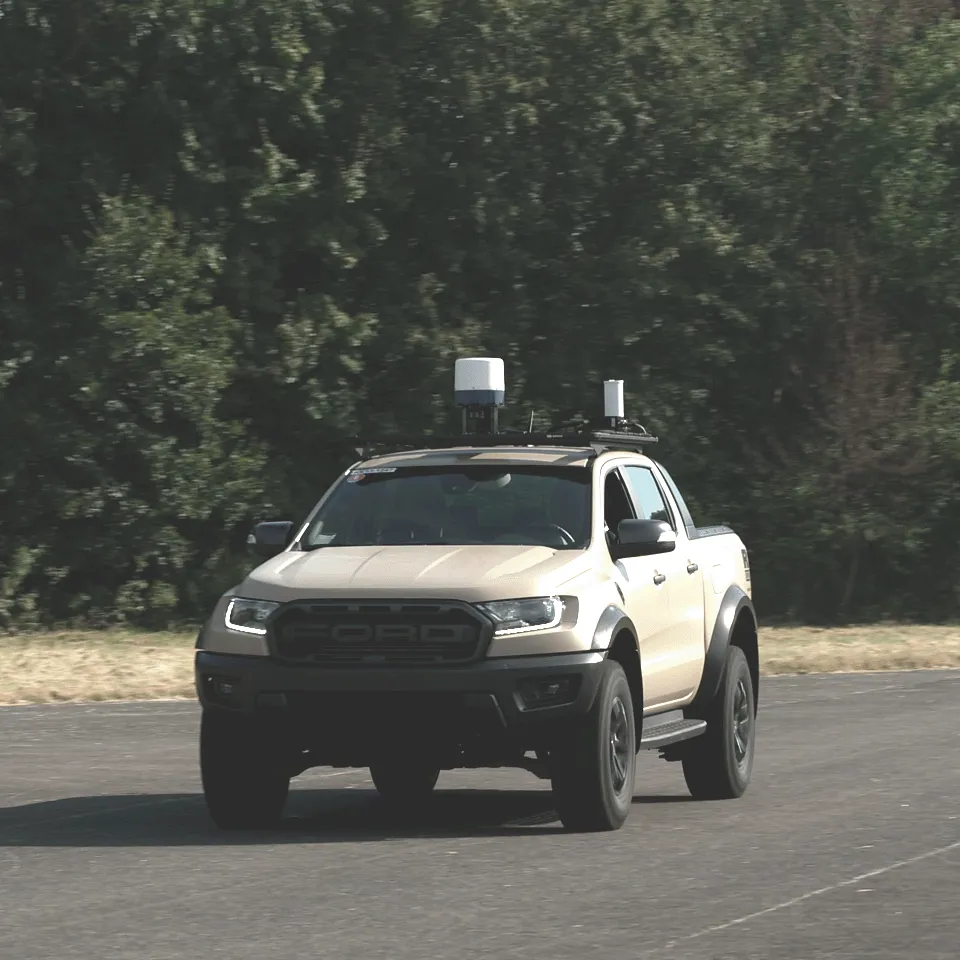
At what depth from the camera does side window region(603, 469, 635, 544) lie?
456 inches

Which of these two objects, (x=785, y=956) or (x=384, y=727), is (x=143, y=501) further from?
(x=785, y=956)

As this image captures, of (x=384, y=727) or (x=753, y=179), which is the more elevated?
(x=753, y=179)

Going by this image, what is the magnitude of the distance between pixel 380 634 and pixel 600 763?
1.15 m

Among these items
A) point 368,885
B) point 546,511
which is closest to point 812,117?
point 546,511

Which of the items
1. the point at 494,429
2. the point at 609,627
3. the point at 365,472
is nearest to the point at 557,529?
the point at 609,627

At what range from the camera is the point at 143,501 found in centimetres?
2880

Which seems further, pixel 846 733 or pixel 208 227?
pixel 208 227

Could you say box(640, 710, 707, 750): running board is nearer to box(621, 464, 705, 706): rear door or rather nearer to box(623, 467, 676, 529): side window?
box(621, 464, 705, 706): rear door

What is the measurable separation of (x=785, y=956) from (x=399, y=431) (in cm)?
2294

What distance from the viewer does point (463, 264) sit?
102ft

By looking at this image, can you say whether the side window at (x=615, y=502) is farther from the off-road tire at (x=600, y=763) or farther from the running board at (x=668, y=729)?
the off-road tire at (x=600, y=763)

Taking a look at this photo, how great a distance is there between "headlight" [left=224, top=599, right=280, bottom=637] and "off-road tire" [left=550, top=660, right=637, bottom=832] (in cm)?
145

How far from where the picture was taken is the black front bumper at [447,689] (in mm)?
10070

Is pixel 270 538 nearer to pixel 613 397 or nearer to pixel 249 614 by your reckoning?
pixel 249 614
